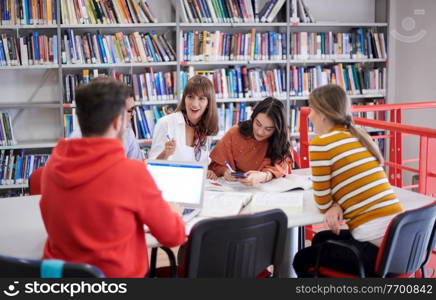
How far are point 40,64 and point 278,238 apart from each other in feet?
10.9

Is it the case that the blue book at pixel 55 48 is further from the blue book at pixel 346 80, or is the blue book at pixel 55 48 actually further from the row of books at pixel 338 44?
the blue book at pixel 346 80

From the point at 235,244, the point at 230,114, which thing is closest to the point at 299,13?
the point at 230,114

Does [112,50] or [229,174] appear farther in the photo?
[112,50]

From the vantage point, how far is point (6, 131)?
511 cm

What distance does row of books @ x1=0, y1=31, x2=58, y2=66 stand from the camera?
4.97m

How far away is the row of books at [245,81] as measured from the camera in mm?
5477

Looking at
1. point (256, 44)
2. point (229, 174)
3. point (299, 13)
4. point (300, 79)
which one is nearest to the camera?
point (229, 174)

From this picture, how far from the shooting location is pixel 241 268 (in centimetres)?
227

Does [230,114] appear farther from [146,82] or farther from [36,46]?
[36,46]

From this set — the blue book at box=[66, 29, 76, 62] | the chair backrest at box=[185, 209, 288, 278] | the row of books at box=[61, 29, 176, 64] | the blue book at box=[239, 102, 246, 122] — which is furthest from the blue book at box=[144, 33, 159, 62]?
the chair backrest at box=[185, 209, 288, 278]

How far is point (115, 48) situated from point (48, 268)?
11.9 ft

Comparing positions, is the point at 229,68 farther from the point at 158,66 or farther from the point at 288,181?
the point at 288,181

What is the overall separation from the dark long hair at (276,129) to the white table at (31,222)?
342 mm

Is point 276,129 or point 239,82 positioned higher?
point 239,82
